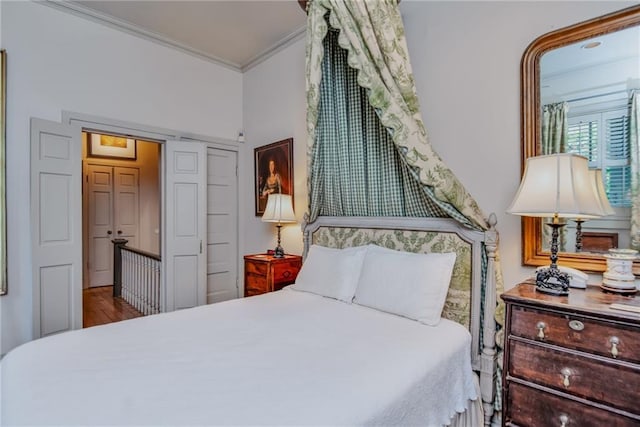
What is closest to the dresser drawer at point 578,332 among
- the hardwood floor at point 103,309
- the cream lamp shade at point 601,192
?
the cream lamp shade at point 601,192

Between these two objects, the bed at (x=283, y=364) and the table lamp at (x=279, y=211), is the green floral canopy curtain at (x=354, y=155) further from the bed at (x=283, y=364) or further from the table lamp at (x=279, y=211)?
the table lamp at (x=279, y=211)

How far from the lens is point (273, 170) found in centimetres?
383

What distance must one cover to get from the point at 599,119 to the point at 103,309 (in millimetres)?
5487

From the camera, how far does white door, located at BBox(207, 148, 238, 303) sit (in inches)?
165

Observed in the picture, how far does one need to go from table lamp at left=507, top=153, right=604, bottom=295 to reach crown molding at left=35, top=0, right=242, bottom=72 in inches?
146

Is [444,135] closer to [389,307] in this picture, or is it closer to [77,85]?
[389,307]

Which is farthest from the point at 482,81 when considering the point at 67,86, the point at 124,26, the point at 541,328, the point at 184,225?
the point at 67,86

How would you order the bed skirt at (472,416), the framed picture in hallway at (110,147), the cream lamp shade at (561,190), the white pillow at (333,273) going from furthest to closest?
the framed picture in hallway at (110,147)
the white pillow at (333,273)
the bed skirt at (472,416)
the cream lamp shade at (561,190)

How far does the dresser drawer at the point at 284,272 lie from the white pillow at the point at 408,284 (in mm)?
1069

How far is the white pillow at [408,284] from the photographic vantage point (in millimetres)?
1868

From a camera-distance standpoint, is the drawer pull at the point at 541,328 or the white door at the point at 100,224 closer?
the drawer pull at the point at 541,328

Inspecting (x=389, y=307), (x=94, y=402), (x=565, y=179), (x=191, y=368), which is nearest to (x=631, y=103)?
(x=565, y=179)

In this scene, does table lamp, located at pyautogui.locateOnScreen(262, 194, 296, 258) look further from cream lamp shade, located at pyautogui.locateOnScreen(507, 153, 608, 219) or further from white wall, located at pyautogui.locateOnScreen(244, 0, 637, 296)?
cream lamp shade, located at pyautogui.locateOnScreen(507, 153, 608, 219)

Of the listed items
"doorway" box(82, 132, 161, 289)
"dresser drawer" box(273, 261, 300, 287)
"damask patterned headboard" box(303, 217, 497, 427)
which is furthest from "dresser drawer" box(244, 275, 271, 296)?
"doorway" box(82, 132, 161, 289)
